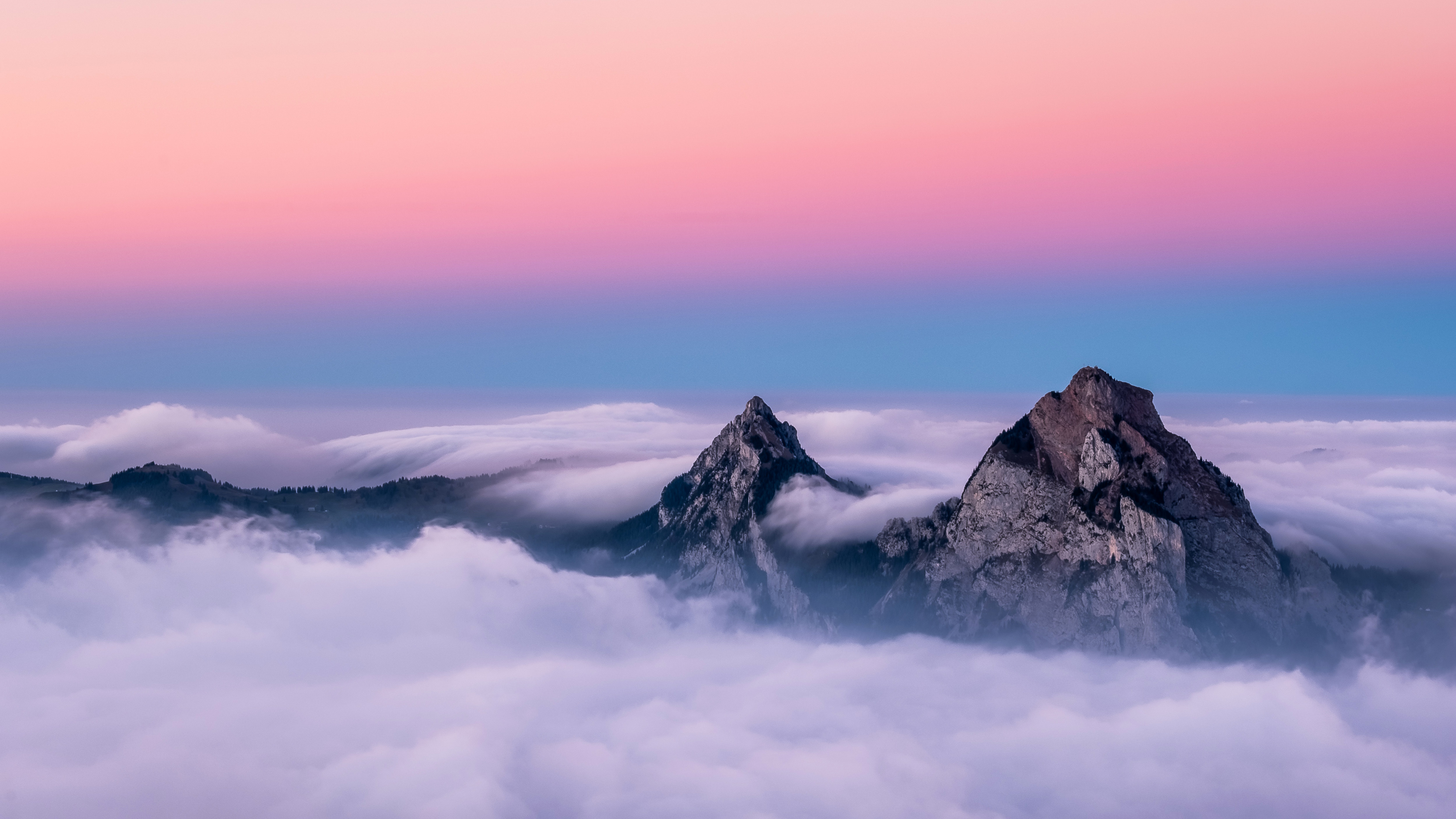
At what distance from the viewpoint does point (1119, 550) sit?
16000cm

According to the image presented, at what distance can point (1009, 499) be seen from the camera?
17375cm

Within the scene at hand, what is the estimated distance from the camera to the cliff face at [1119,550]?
16225 centimetres

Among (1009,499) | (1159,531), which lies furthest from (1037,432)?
(1159,531)

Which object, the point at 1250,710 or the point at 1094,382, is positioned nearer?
the point at 1094,382

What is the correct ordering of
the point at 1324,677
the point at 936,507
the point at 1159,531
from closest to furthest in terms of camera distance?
the point at 1159,531 < the point at 1324,677 < the point at 936,507

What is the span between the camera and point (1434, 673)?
617 feet

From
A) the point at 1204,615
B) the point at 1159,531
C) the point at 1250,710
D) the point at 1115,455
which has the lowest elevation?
the point at 1250,710

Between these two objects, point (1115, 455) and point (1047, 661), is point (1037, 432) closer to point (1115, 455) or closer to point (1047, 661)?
point (1115, 455)

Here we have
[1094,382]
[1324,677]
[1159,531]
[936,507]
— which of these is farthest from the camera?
[936,507]

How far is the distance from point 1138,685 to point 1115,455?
35.1 m

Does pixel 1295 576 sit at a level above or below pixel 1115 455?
below

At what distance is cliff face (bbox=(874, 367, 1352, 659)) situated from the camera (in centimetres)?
16225

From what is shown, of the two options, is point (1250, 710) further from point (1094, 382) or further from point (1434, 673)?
point (1094, 382)

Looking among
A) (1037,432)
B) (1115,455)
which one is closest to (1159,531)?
(1115,455)
